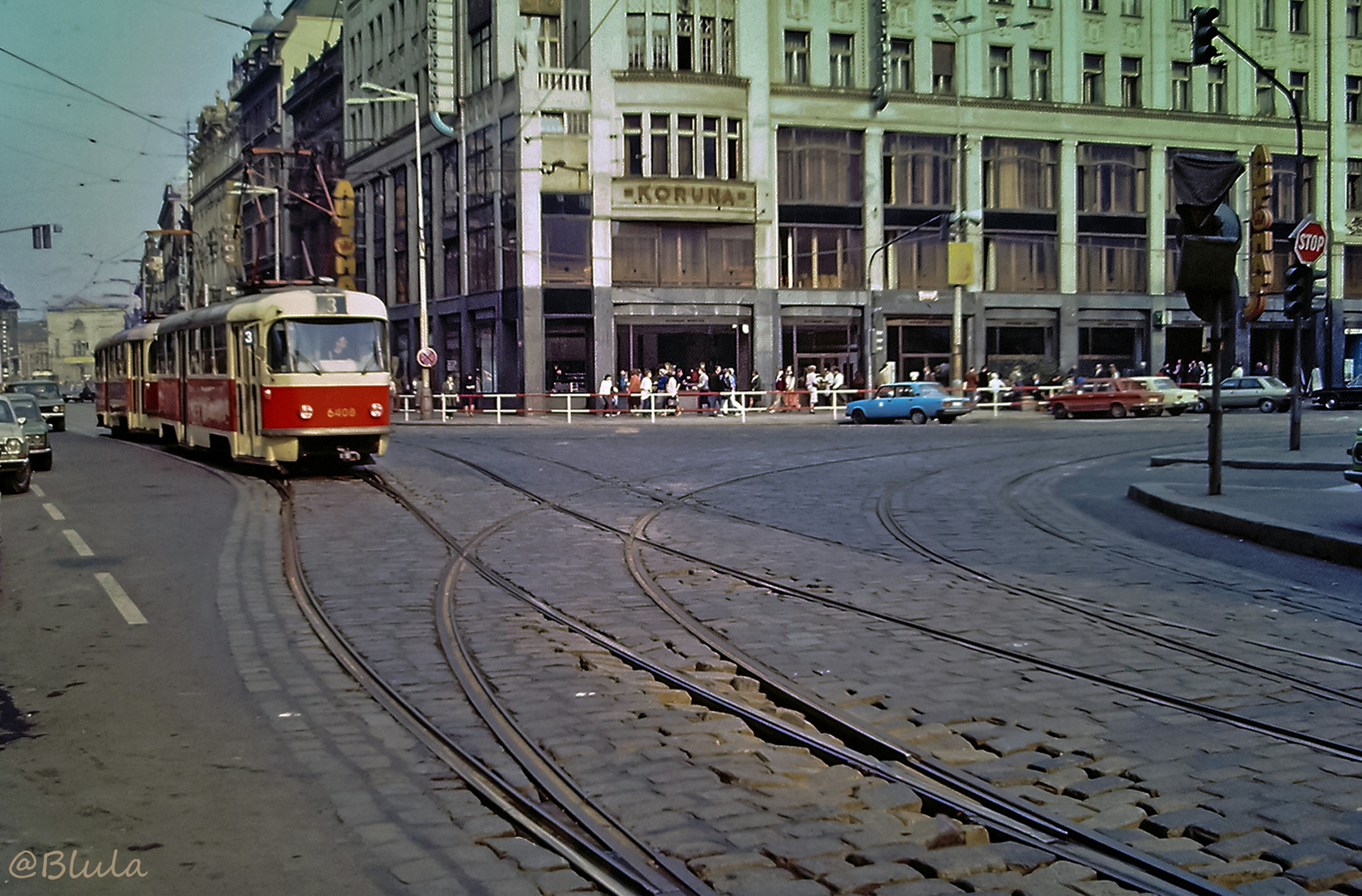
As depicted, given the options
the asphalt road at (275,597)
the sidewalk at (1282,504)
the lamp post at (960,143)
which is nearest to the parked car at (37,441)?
the asphalt road at (275,597)

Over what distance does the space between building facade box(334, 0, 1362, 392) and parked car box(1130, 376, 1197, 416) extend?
8.51m

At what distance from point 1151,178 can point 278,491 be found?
45.0m

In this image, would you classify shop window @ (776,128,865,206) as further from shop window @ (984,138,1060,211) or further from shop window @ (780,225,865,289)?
shop window @ (984,138,1060,211)

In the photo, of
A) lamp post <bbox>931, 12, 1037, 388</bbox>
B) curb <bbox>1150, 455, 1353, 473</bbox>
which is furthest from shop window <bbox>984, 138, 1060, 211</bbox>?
curb <bbox>1150, 455, 1353, 473</bbox>

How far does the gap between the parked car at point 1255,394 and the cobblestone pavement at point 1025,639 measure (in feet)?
96.4

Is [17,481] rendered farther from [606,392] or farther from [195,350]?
[606,392]

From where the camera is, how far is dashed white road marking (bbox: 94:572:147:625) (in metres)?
9.00

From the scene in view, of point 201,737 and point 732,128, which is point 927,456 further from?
point 732,128

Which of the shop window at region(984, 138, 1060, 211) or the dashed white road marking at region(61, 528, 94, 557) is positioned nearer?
the dashed white road marking at region(61, 528, 94, 557)

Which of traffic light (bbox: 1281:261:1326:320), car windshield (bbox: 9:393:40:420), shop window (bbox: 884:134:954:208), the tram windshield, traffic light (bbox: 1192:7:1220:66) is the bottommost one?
car windshield (bbox: 9:393:40:420)

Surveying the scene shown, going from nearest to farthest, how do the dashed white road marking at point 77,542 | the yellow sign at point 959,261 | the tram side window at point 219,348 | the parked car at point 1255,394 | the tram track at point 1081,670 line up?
1. the tram track at point 1081,670
2. the dashed white road marking at point 77,542
3. the tram side window at point 219,348
4. the yellow sign at point 959,261
5. the parked car at point 1255,394

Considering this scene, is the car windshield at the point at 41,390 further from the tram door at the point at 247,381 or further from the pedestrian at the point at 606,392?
the tram door at the point at 247,381

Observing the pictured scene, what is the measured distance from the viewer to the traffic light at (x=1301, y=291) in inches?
828

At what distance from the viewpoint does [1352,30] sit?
56.6 meters
